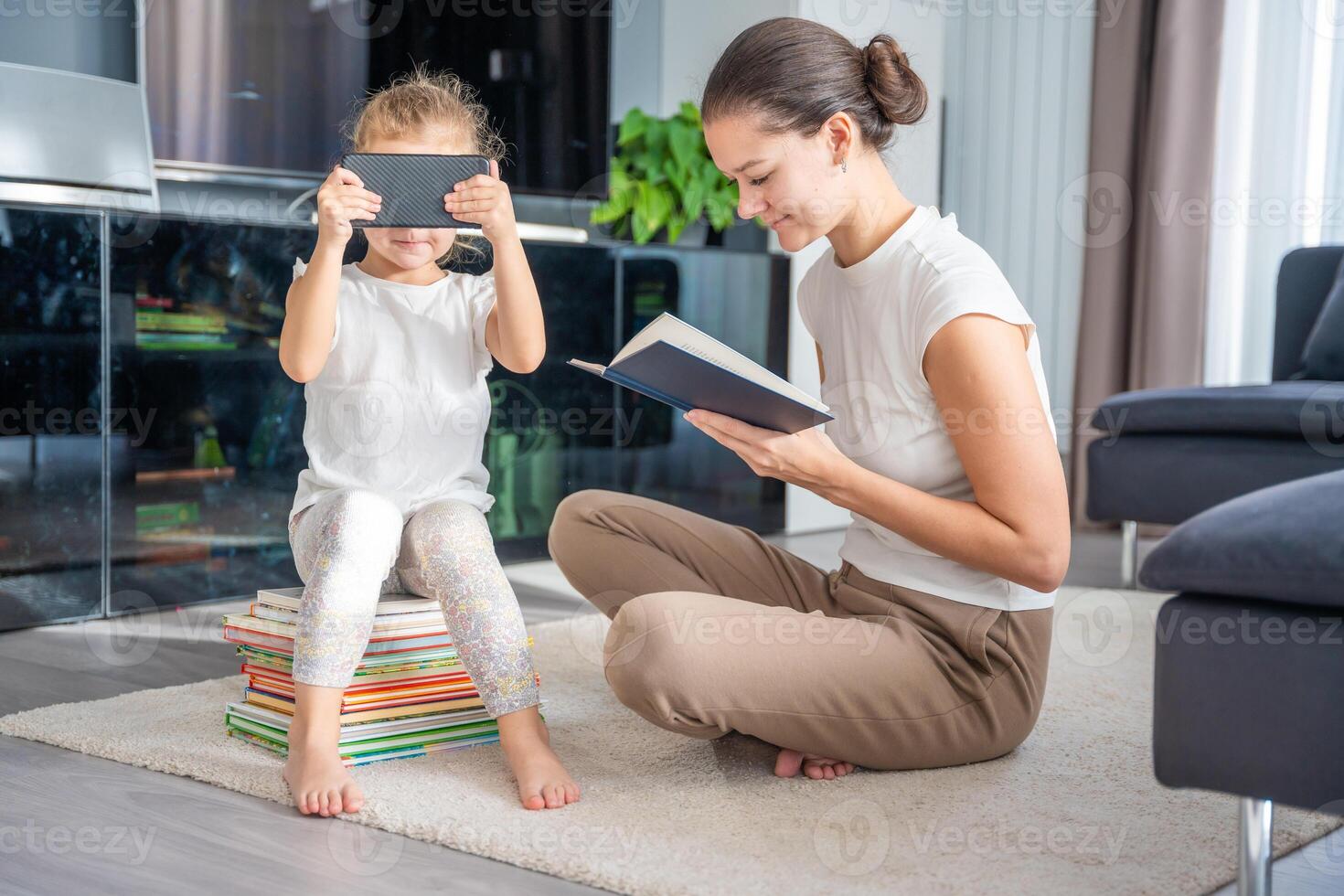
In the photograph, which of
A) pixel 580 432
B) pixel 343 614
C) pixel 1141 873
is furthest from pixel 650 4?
pixel 1141 873

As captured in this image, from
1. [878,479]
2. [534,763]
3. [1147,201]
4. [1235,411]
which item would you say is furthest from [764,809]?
[1147,201]

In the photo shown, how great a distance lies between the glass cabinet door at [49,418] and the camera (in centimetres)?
206

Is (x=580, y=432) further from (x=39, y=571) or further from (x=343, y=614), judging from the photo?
(x=343, y=614)

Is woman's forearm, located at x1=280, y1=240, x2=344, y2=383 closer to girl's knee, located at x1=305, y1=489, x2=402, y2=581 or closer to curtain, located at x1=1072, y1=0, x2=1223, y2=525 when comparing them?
girl's knee, located at x1=305, y1=489, x2=402, y2=581

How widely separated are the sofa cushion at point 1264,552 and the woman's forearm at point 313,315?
0.89 metres

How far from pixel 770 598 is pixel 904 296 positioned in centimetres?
39

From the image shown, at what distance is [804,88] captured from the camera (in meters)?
1.29

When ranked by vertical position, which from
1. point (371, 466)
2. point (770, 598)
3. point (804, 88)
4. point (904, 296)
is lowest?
point (770, 598)

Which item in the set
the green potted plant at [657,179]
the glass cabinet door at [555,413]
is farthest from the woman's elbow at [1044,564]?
the green potted plant at [657,179]

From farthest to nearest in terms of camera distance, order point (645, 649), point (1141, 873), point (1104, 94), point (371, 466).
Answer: point (1104, 94)
point (371, 466)
point (645, 649)
point (1141, 873)

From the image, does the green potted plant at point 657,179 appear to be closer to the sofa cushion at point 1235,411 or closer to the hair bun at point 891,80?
the sofa cushion at point 1235,411

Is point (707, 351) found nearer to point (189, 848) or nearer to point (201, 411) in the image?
point (189, 848)

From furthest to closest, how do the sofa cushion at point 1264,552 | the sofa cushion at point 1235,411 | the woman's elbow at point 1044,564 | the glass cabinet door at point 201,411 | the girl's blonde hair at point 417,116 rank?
1. the sofa cushion at point 1235,411
2. the glass cabinet door at point 201,411
3. the girl's blonde hair at point 417,116
4. the woman's elbow at point 1044,564
5. the sofa cushion at point 1264,552

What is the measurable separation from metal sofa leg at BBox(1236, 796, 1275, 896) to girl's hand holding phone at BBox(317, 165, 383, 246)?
1015mm
